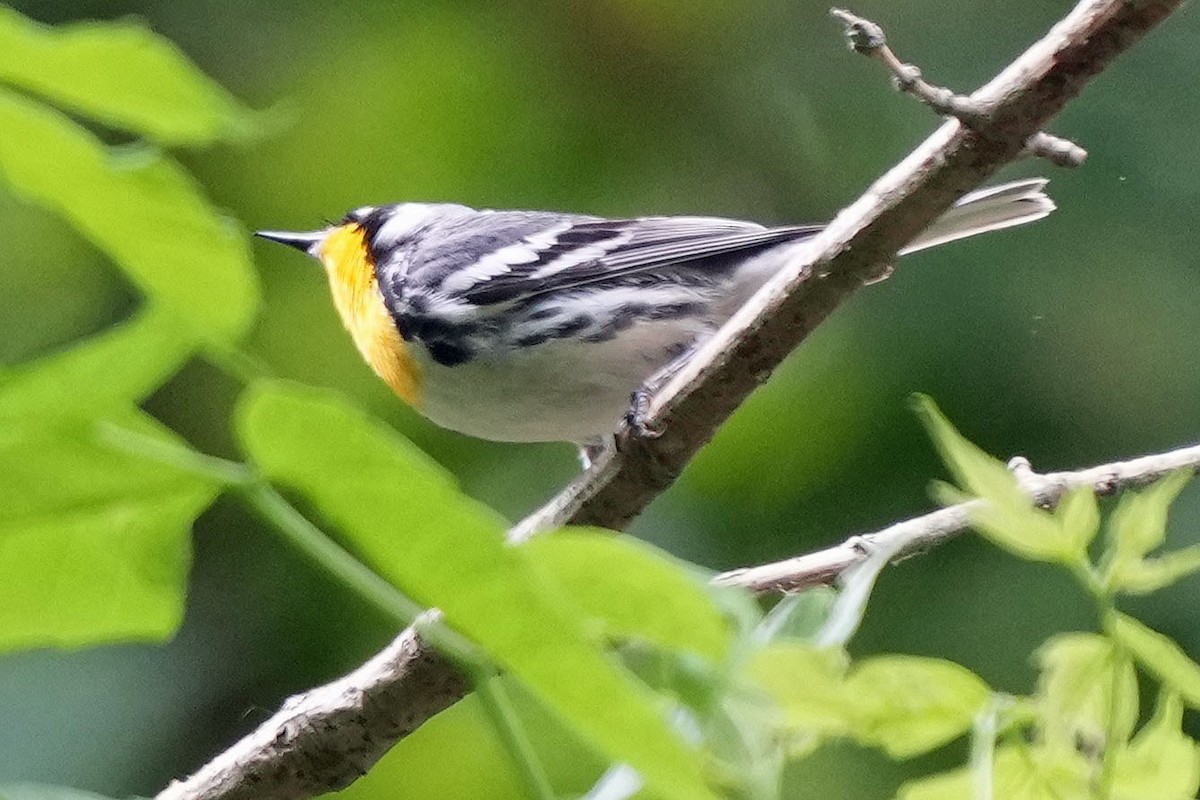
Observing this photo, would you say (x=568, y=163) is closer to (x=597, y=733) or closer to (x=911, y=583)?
(x=911, y=583)

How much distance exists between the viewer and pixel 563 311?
94 centimetres

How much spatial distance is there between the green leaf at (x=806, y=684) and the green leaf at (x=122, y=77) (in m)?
0.09

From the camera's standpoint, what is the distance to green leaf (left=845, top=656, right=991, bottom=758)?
0.18 m

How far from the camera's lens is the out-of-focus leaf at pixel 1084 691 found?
20 cm

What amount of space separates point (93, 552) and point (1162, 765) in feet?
0.57

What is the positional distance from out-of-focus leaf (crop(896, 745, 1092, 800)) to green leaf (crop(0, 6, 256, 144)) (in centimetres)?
15

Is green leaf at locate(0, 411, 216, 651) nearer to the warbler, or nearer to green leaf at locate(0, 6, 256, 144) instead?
green leaf at locate(0, 6, 256, 144)

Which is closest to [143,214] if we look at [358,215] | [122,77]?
[122,77]

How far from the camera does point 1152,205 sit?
1.16 m

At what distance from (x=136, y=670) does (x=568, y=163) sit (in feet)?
1.93

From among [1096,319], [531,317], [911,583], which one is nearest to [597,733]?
[531,317]

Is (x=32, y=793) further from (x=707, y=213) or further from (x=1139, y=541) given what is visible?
(x=707, y=213)

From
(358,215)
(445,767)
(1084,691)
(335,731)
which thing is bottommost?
(445,767)

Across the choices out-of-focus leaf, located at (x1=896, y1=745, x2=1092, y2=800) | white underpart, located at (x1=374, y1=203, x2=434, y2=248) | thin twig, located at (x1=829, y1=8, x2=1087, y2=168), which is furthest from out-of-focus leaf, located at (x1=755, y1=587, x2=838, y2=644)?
white underpart, located at (x1=374, y1=203, x2=434, y2=248)
